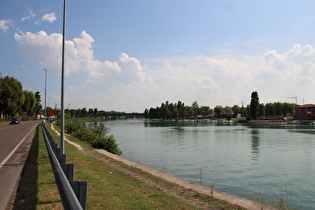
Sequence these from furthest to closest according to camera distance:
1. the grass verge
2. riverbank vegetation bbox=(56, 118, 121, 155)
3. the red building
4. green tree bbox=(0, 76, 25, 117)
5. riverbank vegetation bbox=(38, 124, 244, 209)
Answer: the red building < green tree bbox=(0, 76, 25, 117) < riverbank vegetation bbox=(56, 118, 121, 155) < riverbank vegetation bbox=(38, 124, 244, 209) < the grass verge

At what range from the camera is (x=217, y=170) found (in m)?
19.0

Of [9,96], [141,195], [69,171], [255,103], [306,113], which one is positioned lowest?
[141,195]

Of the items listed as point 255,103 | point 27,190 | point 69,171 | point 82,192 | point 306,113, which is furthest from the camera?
point 255,103

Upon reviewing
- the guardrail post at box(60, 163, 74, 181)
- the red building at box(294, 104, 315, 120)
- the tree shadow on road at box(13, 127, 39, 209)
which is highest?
the red building at box(294, 104, 315, 120)

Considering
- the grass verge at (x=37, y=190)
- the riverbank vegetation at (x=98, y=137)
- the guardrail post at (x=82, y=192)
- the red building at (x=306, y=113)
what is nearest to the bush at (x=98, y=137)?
the riverbank vegetation at (x=98, y=137)

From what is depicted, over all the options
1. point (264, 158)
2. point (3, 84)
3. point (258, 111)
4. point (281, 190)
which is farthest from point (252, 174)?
point (258, 111)

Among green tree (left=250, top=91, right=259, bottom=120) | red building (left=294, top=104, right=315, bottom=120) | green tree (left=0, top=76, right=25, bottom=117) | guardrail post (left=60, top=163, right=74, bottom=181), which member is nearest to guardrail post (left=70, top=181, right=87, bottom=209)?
guardrail post (left=60, top=163, right=74, bottom=181)

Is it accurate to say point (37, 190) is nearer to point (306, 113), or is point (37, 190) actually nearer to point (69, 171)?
point (69, 171)

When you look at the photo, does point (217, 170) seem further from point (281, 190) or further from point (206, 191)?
point (206, 191)

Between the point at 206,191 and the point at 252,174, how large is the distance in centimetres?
904

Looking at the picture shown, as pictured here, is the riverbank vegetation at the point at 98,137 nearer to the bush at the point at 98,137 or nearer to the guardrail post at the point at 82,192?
the bush at the point at 98,137

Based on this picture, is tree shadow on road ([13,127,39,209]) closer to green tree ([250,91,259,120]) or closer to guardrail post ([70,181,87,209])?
guardrail post ([70,181,87,209])

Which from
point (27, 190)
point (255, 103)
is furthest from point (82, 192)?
point (255, 103)

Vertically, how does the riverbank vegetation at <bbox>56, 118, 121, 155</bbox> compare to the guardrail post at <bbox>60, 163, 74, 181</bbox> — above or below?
below
